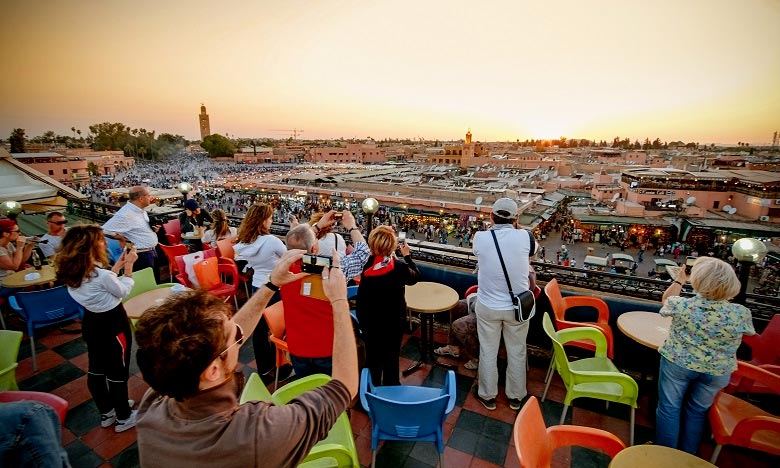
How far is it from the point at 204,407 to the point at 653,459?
1832 millimetres

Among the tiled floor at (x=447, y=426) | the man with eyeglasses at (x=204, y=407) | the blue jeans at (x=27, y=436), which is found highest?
the man with eyeglasses at (x=204, y=407)

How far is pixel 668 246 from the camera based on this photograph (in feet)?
56.3

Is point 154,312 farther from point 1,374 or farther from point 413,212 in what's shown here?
Result: point 413,212

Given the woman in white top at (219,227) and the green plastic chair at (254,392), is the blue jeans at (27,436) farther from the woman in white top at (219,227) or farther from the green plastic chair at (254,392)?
the woman in white top at (219,227)

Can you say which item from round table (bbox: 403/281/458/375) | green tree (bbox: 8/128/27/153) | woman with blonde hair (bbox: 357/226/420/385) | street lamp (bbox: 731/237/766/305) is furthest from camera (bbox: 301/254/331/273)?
green tree (bbox: 8/128/27/153)

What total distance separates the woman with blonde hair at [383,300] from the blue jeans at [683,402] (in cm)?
164

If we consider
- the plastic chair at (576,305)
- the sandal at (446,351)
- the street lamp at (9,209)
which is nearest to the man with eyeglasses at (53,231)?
the street lamp at (9,209)

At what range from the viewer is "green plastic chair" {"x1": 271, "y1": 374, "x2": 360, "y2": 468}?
153 centimetres

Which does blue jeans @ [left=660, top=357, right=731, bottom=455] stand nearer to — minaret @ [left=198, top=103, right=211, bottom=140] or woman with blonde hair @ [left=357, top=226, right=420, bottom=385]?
woman with blonde hair @ [left=357, top=226, right=420, bottom=385]

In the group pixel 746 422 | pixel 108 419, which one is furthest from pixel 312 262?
pixel 746 422

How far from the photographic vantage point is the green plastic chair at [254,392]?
159 cm

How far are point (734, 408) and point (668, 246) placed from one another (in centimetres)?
1955

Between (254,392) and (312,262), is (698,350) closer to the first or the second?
(312,262)

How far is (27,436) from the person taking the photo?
0.85 meters
